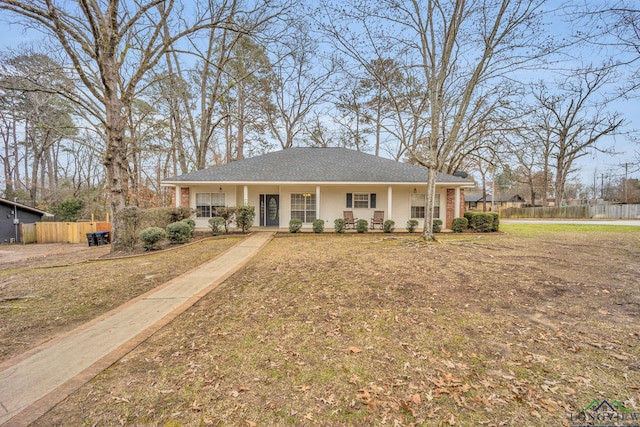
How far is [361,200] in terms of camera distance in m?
14.5

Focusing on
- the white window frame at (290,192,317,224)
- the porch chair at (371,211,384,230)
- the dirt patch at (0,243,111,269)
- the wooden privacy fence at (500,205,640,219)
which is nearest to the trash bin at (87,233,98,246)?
the dirt patch at (0,243,111,269)

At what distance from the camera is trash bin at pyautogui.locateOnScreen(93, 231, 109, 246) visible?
484 inches

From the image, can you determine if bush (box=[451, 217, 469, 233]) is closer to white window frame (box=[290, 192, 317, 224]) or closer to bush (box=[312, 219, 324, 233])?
bush (box=[312, 219, 324, 233])

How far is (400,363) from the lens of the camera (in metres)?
2.62

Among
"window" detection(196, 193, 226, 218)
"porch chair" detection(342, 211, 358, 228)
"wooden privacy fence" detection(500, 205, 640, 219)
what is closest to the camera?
"porch chair" detection(342, 211, 358, 228)

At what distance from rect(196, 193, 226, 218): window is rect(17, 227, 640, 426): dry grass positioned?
9730 mm

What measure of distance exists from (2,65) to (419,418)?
17657mm

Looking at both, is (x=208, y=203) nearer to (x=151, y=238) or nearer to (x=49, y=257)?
(x=151, y=238)

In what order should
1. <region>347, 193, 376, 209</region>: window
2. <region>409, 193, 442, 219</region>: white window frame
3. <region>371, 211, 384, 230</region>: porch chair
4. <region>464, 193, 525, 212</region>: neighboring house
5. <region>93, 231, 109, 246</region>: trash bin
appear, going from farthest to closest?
<region>464, 193, 525, 212</region>: neighboring house < <region>347, 193, 376, 209</region>: window < <region>409, 193, 442, 219</region>: white window frame < <region>371, 211, 384, 230</region>: porch chair < <region>93, 231, 109, 246</region>: trash bin

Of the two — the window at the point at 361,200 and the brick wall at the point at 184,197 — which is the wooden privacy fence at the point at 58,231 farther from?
the window at the point at 361,200

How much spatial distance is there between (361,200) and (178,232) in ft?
29.5

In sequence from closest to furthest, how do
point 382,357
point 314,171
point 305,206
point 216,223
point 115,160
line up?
point 382,357, point 115,160, point 216,223, point 314,171, point 305,206

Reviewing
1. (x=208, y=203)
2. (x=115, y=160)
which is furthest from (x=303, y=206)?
(x=115, y=160)

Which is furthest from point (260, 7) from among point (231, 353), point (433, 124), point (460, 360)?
point (460, 360)
